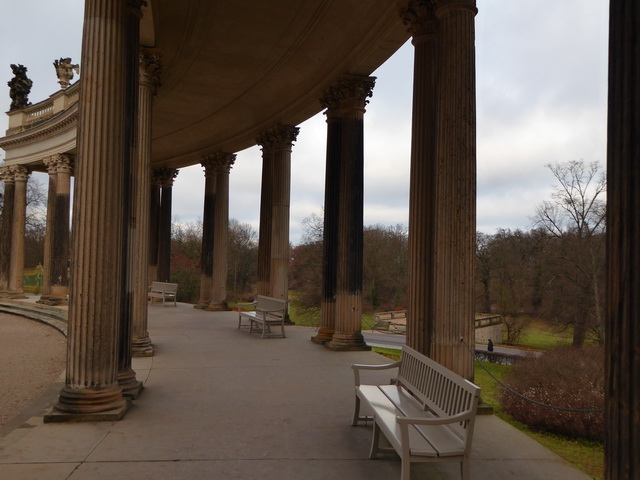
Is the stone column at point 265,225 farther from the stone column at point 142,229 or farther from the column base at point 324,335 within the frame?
the stone column at point 142,229

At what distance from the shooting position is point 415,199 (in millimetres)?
15484

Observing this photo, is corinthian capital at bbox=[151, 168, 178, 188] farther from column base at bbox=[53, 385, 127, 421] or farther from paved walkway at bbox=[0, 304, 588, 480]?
column base at bbox=[53, 385, 127, 421]

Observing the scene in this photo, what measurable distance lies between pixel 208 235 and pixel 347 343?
22.1m

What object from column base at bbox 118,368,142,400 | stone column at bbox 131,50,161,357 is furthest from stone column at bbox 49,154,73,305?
column base at bbox 118,368,142,400

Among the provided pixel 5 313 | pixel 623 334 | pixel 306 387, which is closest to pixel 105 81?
pixel 306 387

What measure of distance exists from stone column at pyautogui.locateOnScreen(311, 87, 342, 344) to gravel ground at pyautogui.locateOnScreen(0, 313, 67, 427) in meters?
11.9

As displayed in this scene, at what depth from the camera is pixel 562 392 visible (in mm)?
21594

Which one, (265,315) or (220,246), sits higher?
(220,246)

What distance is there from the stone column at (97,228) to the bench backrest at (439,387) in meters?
6.85

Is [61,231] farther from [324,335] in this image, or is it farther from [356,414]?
[356,414]

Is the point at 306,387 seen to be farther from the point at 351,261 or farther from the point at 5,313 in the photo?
the point at 5,313

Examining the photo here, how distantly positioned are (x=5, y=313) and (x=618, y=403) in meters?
48.5

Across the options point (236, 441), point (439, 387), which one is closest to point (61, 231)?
point (236, 441)

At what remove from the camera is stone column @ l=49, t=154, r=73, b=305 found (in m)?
44.5
